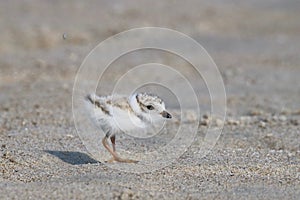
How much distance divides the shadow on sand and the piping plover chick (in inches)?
10.5

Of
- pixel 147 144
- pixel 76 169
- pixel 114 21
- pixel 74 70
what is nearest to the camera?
pixel 76 169

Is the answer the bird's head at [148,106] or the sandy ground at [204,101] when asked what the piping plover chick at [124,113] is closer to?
the bird's head at [148,106]

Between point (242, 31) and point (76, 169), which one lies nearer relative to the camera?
point (76, 169)

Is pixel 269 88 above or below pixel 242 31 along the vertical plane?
below

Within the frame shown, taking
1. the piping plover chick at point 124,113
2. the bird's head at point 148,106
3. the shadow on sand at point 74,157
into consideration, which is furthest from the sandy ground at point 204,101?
the bird's head at point 148,106

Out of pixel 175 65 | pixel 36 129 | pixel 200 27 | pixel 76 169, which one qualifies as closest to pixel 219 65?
pixel 175 65

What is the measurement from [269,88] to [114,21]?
8296mm

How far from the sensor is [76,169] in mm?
5965

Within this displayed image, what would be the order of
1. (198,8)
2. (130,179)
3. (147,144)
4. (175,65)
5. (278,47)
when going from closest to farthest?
(130,179), (147,144), (175,65), (278,47), (198,8)

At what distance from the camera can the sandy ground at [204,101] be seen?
18.1 ft

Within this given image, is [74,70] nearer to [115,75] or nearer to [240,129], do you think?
[115,75]

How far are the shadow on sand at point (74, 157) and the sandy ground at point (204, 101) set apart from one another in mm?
10

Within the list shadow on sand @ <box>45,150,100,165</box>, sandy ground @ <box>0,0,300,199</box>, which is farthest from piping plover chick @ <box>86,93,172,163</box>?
sandy ground @ <box>0,0,300,199</box>

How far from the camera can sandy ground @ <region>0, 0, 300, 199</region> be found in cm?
550
